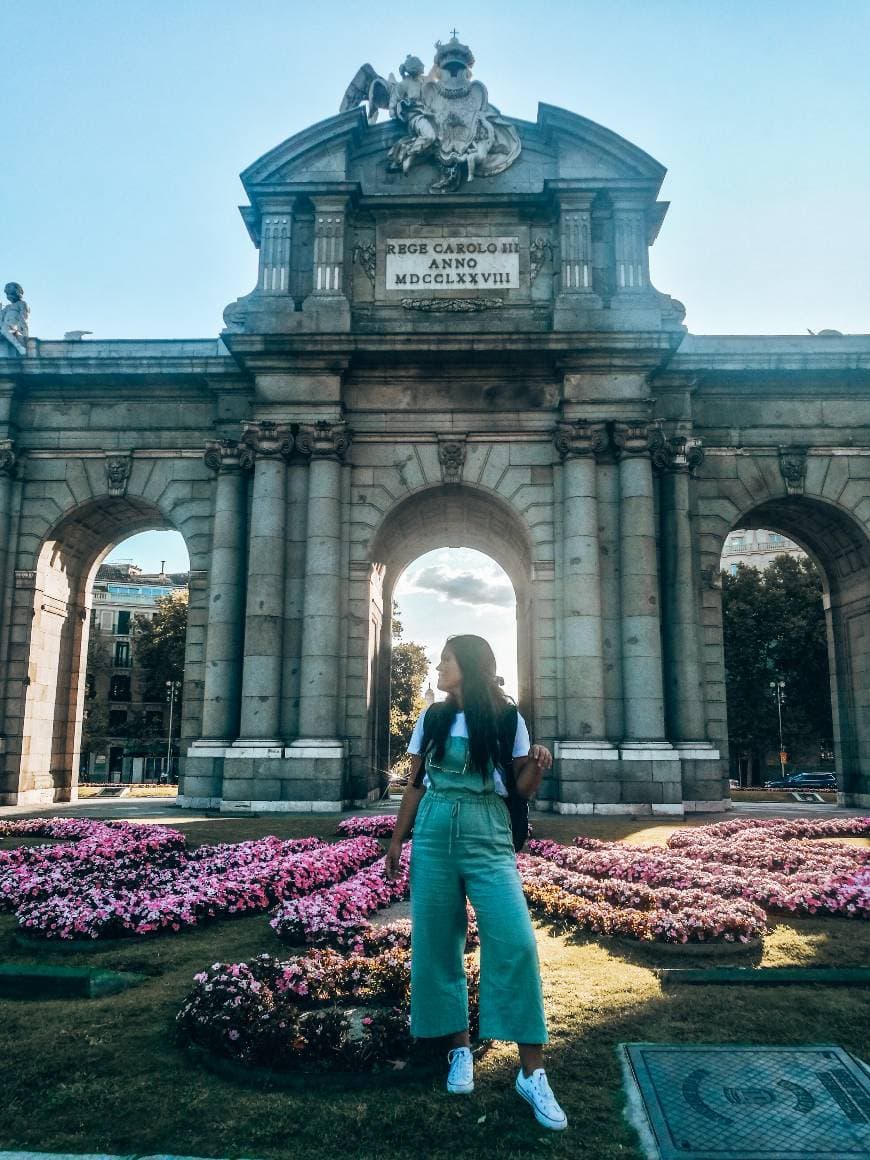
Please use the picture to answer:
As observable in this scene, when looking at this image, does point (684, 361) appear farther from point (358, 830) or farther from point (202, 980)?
point (202, 980)

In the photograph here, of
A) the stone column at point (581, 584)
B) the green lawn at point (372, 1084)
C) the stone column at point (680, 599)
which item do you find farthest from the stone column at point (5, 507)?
the green lawn at point (372, 1084)

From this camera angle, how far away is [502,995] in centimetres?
504

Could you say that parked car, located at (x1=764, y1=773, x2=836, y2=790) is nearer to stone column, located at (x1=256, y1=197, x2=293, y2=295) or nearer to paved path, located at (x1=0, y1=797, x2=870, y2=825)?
paved path, located at (x1=0, y1=797, x2=870, y2=825)

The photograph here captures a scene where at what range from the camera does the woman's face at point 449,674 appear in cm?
575

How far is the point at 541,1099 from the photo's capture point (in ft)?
15.4

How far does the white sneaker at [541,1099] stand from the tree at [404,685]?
55.2m

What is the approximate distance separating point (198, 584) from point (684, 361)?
1407 cm

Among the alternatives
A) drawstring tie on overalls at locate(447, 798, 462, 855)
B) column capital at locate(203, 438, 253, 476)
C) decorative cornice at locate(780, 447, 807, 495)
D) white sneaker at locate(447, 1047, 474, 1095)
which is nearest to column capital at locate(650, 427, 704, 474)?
decorative cornice at locate(780, 447, 807, 495)

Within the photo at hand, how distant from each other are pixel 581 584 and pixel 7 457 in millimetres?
15576

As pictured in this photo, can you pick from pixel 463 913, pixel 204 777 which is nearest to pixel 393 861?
pixel 463 913

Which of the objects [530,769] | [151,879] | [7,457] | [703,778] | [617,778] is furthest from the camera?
[7,457]

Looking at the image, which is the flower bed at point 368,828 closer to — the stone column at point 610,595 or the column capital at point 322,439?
the stone column at point 610,595

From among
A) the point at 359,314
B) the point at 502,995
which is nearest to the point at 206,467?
the point at 359,314

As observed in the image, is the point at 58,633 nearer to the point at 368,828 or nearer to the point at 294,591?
the point at 294,591
